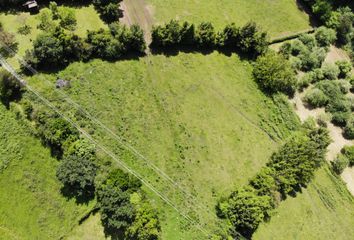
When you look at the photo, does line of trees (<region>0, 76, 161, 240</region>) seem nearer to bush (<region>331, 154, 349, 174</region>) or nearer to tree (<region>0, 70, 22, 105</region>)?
tree (<region>0, 70, 22, 105</region>)

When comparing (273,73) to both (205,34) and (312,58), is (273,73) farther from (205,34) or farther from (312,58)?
(205,34)

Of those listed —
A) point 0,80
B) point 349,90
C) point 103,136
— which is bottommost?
point 103,136

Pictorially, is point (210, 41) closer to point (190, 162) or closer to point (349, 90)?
point (190, 162)

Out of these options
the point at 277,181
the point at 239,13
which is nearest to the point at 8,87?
the point at 277,181

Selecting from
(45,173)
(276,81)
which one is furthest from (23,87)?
(276,81)

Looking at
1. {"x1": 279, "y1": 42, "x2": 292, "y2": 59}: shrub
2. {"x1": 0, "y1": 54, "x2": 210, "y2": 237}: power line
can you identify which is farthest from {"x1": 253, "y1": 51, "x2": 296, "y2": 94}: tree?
{"x1": 0, "y1": 54, "x2": 210, "y2": 237}: power line

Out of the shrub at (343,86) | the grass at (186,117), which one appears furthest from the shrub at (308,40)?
the grass at (186,117)

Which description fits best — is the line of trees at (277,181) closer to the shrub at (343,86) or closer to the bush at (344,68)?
the shrub at (343,86)
